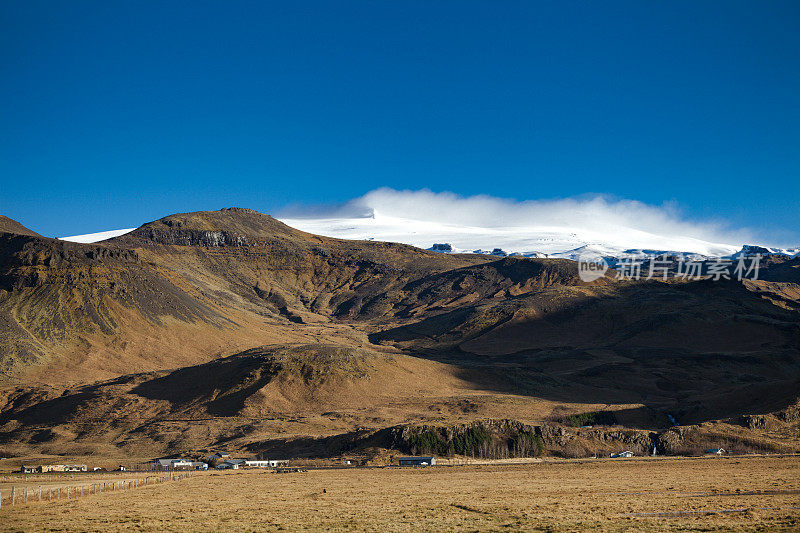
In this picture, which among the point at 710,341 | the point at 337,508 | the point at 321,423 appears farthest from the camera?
the point at 710,341

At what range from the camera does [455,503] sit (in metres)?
44.7

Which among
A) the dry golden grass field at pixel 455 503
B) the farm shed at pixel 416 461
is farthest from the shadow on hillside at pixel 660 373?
the dry golden grass field at pixel 455 503

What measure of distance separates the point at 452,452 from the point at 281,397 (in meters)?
50.6

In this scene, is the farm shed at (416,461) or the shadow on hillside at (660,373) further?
the shadow on hillside at (660,373)

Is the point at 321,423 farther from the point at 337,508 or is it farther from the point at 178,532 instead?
the point at 178,532

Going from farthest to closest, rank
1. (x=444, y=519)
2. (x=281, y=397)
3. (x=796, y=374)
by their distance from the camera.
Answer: (x=796, y=374), (x=281, y=397), (x=444, y=519)

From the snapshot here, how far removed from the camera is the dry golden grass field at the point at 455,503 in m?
35.7

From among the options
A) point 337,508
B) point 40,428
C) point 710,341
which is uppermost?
point 710,341

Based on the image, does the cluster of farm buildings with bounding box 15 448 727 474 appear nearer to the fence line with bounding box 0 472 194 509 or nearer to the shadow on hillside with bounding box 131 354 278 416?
the fence line with bounding box 0 472 194 509

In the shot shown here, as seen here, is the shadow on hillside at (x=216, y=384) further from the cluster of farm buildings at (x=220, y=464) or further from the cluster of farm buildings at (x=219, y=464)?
the cluster of farm buildings at (x=220, y=464)

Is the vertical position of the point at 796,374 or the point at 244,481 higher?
the point at 796,374

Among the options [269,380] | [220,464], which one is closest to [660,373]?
[269,380]

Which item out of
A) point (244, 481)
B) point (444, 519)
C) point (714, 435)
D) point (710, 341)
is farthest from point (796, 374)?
point (444, 519)

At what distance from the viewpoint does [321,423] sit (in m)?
116
